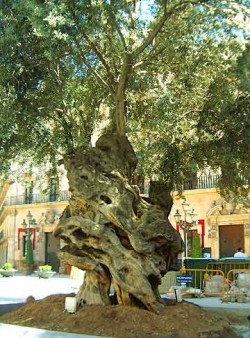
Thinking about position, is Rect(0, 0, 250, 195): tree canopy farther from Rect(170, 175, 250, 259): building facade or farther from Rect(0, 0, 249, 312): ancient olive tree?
Rect(170, 175, 250, 259): building facade

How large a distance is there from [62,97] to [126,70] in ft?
5.07

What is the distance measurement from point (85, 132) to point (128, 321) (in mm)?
4329

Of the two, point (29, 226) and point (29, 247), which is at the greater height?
point (29, 226)

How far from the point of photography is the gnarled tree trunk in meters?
8.30

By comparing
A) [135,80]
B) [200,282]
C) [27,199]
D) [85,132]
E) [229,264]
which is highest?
[135,80]

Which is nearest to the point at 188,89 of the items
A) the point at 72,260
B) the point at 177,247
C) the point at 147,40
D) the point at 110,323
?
the point at 147,40

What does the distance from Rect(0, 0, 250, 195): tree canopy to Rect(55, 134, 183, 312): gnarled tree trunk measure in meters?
0.89

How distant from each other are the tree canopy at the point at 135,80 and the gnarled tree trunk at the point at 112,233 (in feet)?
2.93

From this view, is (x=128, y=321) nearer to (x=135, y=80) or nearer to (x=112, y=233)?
(x=112, y=233)

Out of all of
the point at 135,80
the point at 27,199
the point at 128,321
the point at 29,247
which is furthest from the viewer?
the point at 27,199

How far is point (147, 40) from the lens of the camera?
9086mm

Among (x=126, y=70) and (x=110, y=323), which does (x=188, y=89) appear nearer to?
(x=126, y=70)

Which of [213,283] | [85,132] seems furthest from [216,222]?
[85,132]

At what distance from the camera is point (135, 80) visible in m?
10.3
